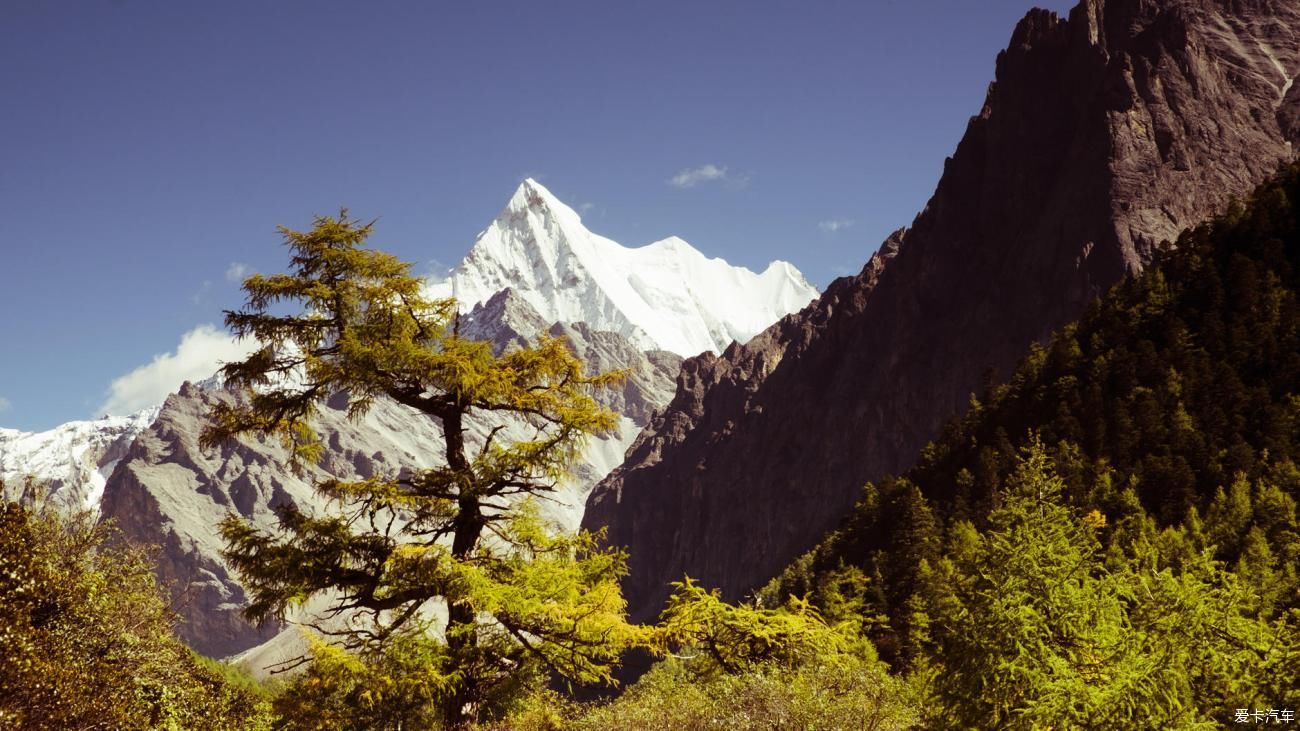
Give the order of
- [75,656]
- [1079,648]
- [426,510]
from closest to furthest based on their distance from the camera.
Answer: [426,510], [1079,648], [75,656]

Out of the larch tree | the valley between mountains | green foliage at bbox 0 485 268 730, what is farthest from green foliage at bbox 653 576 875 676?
green foliage at bbox 0 485 268 730

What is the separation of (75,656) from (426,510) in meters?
11.6

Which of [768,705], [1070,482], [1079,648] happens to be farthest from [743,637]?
[1070,482]

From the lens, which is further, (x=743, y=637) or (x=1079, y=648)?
(x=743, y=637)

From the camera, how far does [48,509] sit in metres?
35.5

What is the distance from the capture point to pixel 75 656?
21531 millimetres

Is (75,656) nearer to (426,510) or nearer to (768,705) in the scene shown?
(426,510)

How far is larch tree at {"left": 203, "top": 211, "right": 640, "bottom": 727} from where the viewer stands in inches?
604

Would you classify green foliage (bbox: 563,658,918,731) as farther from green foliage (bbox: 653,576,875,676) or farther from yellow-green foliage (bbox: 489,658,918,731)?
green foliage (bbox: 653,576,875,676)

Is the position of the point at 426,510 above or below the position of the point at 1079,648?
above

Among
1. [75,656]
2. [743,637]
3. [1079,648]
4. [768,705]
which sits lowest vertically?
[1079,648]

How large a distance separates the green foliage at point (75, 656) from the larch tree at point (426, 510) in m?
5.59

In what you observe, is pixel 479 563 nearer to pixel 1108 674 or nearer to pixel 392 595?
pixel 392 595

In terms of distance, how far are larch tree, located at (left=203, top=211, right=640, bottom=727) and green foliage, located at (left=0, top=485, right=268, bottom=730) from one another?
220 inches
